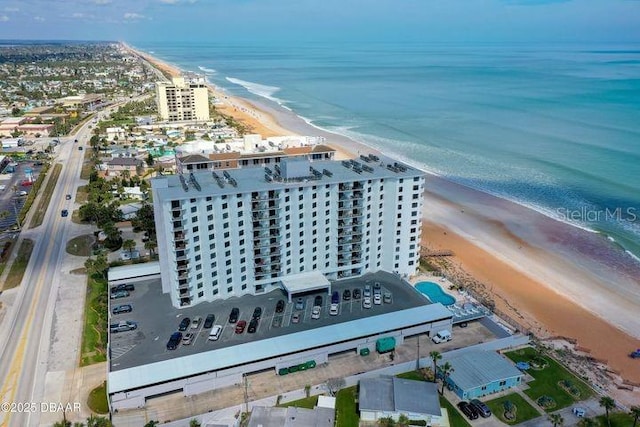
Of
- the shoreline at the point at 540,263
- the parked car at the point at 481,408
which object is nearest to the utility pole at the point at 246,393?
the parked car at the point at 481,408

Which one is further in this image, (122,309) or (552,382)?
(122,309)

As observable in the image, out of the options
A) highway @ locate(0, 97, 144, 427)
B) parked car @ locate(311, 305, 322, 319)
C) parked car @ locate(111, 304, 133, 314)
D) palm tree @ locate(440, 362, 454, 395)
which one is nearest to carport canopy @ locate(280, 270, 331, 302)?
parked car @ locate(311, 305, 322, 319)

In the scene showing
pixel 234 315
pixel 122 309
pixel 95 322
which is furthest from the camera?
pixel 95 322

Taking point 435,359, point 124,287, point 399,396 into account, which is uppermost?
point 124,287

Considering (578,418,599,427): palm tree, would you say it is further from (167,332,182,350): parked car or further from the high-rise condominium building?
(167,332,182,350): parked car

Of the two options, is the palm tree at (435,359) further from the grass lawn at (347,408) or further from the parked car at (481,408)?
the grass lawn at (347,408)

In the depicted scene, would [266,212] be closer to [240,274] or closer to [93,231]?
[240,274]

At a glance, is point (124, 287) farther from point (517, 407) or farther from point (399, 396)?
point (517, 407)

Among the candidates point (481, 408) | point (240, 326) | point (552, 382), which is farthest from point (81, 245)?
point (552, 382)
